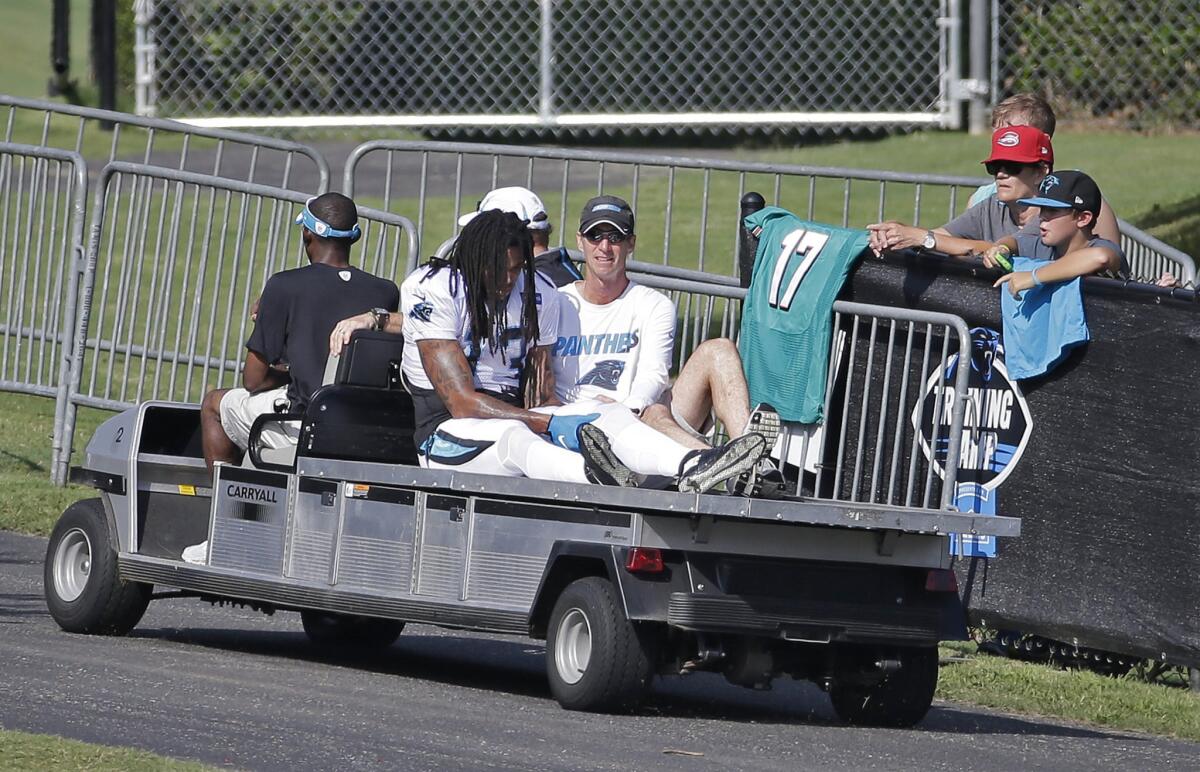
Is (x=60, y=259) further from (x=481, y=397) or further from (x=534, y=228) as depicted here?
(x=481, y=397)

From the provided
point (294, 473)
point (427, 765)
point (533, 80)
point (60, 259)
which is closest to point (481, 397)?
point (294, 473)

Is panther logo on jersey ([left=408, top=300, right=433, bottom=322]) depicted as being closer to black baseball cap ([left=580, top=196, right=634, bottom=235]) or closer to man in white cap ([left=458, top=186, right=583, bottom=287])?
man in white cap ([left=458, top=186, right=583, bottom=287])

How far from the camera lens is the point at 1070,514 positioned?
29.3 feet

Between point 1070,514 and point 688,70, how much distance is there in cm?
1210

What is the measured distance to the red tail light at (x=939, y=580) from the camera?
7.82m

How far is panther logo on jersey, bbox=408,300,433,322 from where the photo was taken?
850cm

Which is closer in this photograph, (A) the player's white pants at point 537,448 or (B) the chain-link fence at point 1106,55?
(A) the player's white pants at point 537,448

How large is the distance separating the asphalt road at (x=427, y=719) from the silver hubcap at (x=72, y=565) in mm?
177

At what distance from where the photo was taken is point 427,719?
7207 millimetres

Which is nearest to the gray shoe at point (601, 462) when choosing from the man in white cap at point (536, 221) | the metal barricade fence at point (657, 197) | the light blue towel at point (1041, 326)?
the man in white cap at point (536, 221)

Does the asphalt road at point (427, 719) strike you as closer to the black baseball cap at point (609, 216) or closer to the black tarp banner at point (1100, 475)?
the black tarp banner at point (1100, 475)

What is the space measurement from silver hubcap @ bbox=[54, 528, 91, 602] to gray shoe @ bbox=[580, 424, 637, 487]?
2432 mm

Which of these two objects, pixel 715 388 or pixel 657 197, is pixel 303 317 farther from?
pixel 657 197

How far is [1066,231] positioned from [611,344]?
183cm
